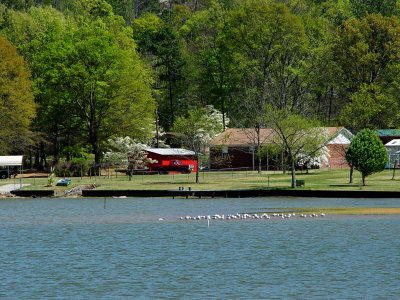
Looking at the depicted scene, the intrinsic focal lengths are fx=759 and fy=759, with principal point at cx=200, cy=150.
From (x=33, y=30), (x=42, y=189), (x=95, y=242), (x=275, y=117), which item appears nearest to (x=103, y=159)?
(x=33, y=30)

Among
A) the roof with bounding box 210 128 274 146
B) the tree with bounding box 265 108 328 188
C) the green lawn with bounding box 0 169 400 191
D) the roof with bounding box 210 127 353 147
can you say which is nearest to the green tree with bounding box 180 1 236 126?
the roof with bounding box 210 128 274 146

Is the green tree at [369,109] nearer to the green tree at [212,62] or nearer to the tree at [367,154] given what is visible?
the green tree at [212,62]

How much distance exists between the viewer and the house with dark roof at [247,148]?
101562 millimetres

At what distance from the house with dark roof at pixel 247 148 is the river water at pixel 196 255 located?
1470 inches

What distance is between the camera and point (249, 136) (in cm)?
10494

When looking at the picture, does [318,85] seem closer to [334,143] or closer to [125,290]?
[334,143]

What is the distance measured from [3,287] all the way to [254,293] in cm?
1049

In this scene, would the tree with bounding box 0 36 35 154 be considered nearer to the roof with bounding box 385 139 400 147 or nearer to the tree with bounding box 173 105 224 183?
the tree with bounding box 173 105 224 183

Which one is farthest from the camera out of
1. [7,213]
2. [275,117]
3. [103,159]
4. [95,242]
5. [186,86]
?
[186,86]

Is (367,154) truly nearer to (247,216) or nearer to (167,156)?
(247,216)

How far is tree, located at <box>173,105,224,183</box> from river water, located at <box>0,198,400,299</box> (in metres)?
22.2

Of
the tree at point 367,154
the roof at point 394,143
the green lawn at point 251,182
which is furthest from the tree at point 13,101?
the roof at point 394,143

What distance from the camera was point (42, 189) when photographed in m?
77.8

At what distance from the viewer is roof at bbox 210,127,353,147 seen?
102m
